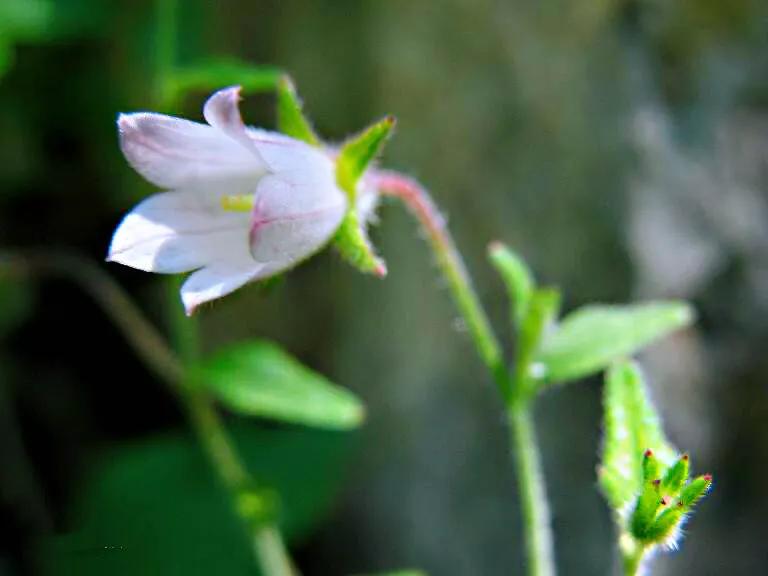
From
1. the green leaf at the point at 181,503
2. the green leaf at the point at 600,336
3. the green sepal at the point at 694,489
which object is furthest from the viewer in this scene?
the green leaf at the point at 181,503

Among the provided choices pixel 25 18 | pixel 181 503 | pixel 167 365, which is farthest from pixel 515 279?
pixel 25 18

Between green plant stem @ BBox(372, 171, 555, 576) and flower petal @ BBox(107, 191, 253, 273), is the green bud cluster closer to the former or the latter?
green plant stem @ BBox(372, 171, 555, 576)

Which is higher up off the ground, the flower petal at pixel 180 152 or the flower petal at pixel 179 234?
the flower petal at pixel 180 152

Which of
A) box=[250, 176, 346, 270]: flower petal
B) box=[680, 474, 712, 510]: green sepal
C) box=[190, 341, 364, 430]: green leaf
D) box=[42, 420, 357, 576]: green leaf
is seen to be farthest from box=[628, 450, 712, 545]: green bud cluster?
box=[42, 420, 357, 576]: green leaf

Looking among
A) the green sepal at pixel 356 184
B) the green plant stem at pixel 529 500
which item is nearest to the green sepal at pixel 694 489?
the green plant stem at pixel 529 500

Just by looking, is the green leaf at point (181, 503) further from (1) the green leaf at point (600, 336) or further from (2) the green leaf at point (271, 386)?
(1) the green leaf at point (600, 336)

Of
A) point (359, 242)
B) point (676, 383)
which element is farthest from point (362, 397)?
point (359, 242)

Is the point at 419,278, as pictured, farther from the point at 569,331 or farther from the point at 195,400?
the point at 569,331
